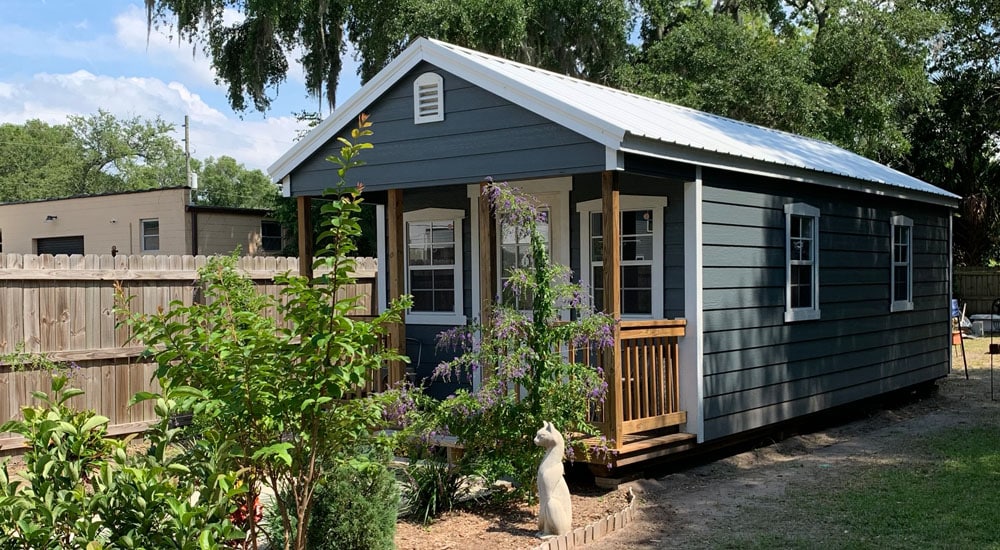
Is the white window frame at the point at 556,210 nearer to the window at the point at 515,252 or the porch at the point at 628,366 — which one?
the window at the point at 515,252

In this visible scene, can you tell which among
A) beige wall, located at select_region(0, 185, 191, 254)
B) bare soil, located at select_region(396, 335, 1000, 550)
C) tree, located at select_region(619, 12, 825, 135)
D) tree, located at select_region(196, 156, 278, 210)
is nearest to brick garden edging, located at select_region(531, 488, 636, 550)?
bare soil, located at select_region(396, 335, 1000, 550)

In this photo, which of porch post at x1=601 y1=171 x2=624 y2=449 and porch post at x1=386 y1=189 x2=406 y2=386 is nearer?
porch post at x1=601 y1=171 x2=624 y2=449

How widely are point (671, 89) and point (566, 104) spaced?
11.6m

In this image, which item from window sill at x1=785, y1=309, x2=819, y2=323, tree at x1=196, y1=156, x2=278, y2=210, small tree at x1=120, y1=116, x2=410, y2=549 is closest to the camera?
small tree at x1=120, y1=116, x2=410, y2=549

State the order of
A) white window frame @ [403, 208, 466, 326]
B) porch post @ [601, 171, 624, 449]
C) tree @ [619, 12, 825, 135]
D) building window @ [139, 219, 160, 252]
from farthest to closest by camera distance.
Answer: building window @ [139, 219, 160, 252] < tree @ [619, 12, 825, 135] < white window frame @ [403, 208, 466, 326] < porch post @ [601, 171, 624, 449]

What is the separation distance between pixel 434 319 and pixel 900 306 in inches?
244

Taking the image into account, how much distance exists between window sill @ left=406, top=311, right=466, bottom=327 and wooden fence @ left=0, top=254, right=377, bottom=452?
122cm

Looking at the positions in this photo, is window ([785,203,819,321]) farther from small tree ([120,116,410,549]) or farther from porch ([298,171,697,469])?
small tree ([120,116,410,549])

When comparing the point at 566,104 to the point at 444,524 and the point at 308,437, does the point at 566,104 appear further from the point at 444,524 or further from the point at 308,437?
the point at 308,437

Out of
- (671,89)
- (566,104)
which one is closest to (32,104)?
(671,89)

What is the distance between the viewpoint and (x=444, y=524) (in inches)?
252

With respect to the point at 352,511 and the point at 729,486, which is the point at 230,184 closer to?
the point at 729,486

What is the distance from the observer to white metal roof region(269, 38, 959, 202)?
750 cm

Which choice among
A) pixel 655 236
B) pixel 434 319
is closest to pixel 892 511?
pixel 655 236
